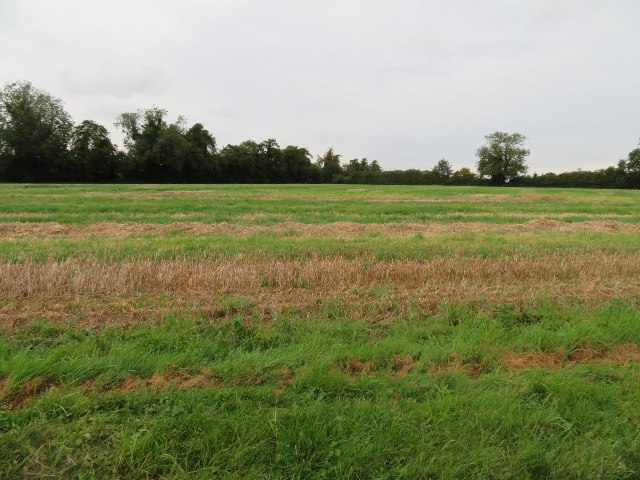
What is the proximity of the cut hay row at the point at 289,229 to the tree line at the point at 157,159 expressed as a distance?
6964 centimetres

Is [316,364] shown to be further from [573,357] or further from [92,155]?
[92,155]

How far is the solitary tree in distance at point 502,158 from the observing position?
111 metres

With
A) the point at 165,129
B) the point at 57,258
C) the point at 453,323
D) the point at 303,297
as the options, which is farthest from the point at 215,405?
the point at 165,129

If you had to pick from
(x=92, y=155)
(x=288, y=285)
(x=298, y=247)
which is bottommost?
(x=288, y=285)

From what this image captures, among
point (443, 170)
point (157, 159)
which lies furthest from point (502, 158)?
point (157, 159)

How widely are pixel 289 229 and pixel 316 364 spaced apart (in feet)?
32.8

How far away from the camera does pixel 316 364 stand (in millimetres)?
4426

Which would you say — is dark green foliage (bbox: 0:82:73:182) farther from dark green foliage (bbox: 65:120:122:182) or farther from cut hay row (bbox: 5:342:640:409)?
cut hay row (bbox: 5:342:640:409)

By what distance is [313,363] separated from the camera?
14.6ft

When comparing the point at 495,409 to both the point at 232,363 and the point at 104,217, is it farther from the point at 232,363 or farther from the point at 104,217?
the point at 104,217

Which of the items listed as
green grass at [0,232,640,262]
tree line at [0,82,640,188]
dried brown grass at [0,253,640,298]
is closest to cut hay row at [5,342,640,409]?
dried brown grass at [0,253,640,298]

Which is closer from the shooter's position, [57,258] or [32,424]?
[32,424]

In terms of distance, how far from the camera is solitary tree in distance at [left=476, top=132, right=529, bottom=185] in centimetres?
11119

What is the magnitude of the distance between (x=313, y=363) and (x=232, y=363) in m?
0.94
